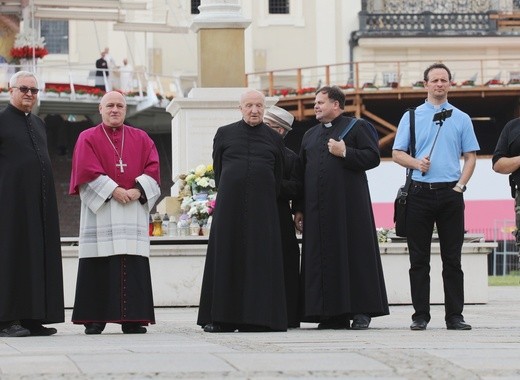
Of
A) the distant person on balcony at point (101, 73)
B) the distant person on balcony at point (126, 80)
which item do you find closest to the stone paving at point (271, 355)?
the distant person on balcony at point (101, 73)

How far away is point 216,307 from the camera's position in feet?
40.3

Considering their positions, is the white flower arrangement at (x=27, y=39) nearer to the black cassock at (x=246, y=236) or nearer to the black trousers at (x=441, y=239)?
the black cassock at (x=246, y=236)

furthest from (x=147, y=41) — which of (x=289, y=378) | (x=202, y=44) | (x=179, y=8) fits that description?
(x=289, y=378)

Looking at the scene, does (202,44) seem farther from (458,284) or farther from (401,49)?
(401,49)

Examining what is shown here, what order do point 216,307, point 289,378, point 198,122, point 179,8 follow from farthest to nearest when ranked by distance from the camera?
1. point 179,8
2. point 198,122
3. point 216,307
4. point 289,378

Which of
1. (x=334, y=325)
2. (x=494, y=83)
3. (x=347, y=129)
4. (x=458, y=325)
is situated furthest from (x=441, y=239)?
(x=494, y=83)

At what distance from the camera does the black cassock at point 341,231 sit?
12.7 m

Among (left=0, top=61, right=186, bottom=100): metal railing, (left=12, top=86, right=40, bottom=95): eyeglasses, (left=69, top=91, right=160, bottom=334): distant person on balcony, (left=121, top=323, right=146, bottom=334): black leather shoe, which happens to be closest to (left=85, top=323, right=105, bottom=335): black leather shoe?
(left=69, top=91, right=160, bottom=334): distant person on balcony

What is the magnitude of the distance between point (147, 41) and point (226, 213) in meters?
49.4

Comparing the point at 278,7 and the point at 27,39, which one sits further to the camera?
the point at 278,7

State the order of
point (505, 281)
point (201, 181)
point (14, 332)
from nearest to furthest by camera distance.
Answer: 1. point (14, 332)
2. point (201, 181)
3. point (505, 281)

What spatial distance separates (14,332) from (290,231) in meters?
2.20

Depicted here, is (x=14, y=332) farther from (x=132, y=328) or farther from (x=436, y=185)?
(x=436, y=185)

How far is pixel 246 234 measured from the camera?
12.5 metres
